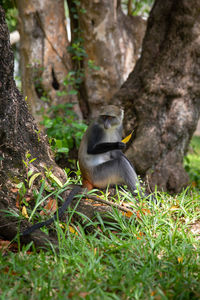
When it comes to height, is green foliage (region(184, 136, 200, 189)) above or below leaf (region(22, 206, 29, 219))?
below

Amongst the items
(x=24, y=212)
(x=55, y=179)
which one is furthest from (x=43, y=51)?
(x=24, y=212)

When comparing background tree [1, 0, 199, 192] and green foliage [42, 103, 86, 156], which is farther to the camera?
green foliage [42, 103, 86, 156]

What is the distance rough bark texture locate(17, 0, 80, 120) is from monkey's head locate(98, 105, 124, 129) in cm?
322

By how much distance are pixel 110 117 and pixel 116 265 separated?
6.83 feet

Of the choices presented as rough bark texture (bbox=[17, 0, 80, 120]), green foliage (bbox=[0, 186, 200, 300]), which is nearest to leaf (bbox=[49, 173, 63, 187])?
green foliage (bbox=[0, 186, 200, 300])

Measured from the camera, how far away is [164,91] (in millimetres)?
5699

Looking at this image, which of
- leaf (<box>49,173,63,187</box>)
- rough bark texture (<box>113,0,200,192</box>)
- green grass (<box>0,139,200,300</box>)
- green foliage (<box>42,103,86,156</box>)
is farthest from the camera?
green foliage (<box>42,103,86,156</box>)

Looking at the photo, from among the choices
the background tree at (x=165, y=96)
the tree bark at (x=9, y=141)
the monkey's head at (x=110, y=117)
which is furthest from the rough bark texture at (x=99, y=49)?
the tree bark at (x=9, y=141)

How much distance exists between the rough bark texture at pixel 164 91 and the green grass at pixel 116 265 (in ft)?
10.1

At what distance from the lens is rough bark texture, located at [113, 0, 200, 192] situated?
223 inches

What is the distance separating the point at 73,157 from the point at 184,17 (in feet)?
10.2

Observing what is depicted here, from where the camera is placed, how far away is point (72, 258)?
218 cm

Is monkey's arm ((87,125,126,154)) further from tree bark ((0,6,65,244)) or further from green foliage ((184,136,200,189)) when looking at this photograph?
green foliage ((184,136,200,189))

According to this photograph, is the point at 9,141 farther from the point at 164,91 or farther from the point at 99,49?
the point at 99,49
